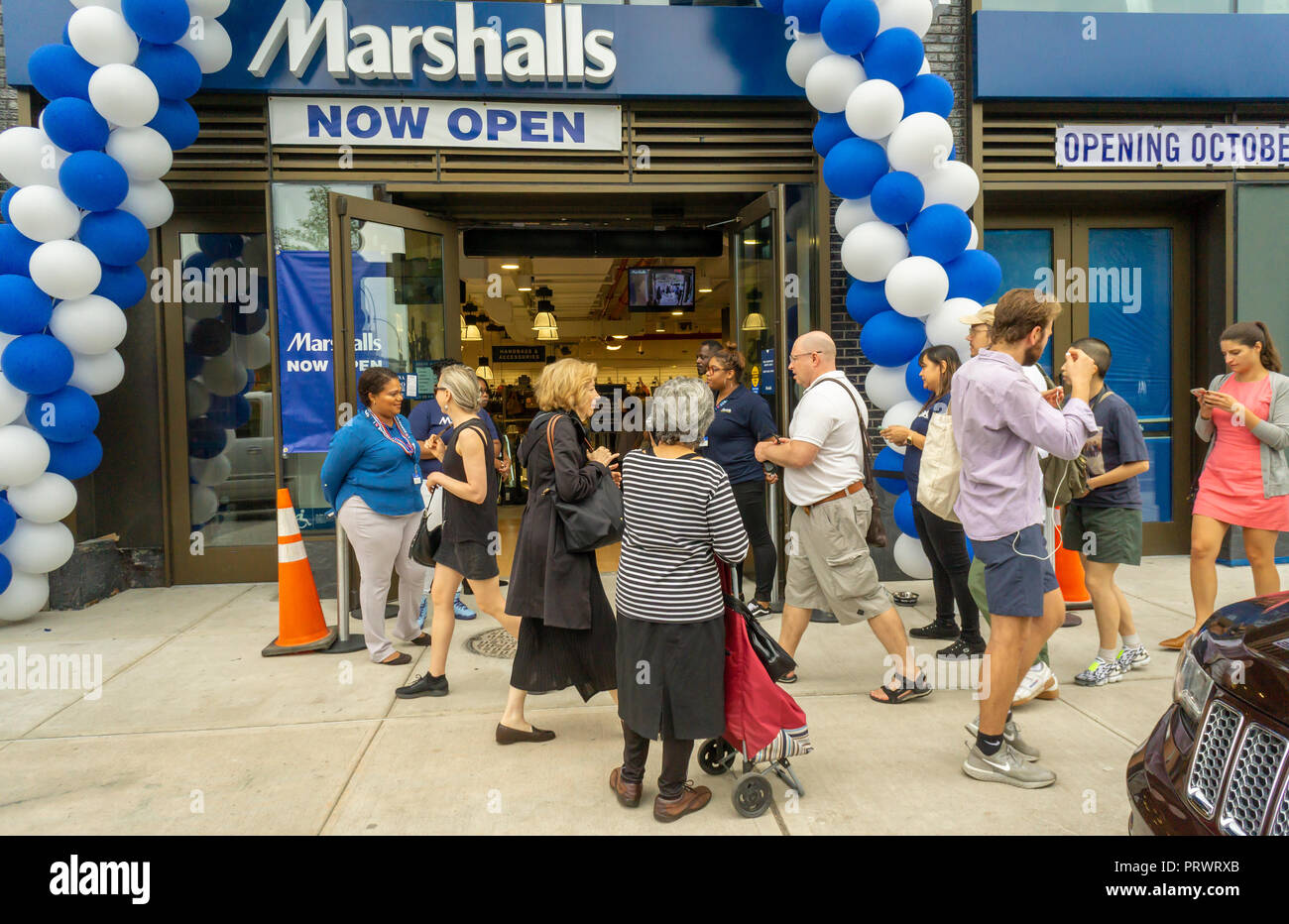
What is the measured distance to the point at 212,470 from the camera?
781 cm

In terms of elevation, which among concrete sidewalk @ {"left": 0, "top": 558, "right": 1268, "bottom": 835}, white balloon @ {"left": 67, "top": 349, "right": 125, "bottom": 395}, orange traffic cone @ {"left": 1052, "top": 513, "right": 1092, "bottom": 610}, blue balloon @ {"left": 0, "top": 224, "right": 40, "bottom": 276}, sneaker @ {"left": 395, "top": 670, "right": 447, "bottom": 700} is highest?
blue balloon @ {"left": 0, "top": 224, "right": 40, "bottom": 276}

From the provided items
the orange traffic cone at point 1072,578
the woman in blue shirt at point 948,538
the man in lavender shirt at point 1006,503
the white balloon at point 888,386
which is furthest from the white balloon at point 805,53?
the orange traffic cone at point 1072,578

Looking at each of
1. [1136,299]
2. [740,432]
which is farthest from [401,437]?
[1136,299]

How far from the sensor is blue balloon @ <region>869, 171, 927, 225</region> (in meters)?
5.96

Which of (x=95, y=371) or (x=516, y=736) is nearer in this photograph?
(x=516, y=736)

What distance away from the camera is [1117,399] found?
17.0 ft

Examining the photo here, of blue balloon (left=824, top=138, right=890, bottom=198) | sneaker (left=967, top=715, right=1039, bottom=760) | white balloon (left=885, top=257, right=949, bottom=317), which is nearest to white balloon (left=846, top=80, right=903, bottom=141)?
blue balloon (left=824, top=138, right=890, bottom=198)

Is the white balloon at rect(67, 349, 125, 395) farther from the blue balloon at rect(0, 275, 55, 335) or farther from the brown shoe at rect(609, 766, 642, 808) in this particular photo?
the brown shoe at rect(609, 766, 642, 808)

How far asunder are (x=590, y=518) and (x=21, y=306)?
15.1 feet

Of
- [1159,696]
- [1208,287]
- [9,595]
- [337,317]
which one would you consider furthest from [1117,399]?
[9,595]

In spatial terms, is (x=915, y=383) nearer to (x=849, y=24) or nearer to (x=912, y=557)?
(x=912, y=557)

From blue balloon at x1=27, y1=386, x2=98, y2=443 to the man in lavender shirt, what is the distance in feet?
19.7

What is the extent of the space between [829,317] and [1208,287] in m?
3.62

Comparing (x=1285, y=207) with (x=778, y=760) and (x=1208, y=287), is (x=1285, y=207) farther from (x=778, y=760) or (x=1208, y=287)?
(x=778, y=760)
